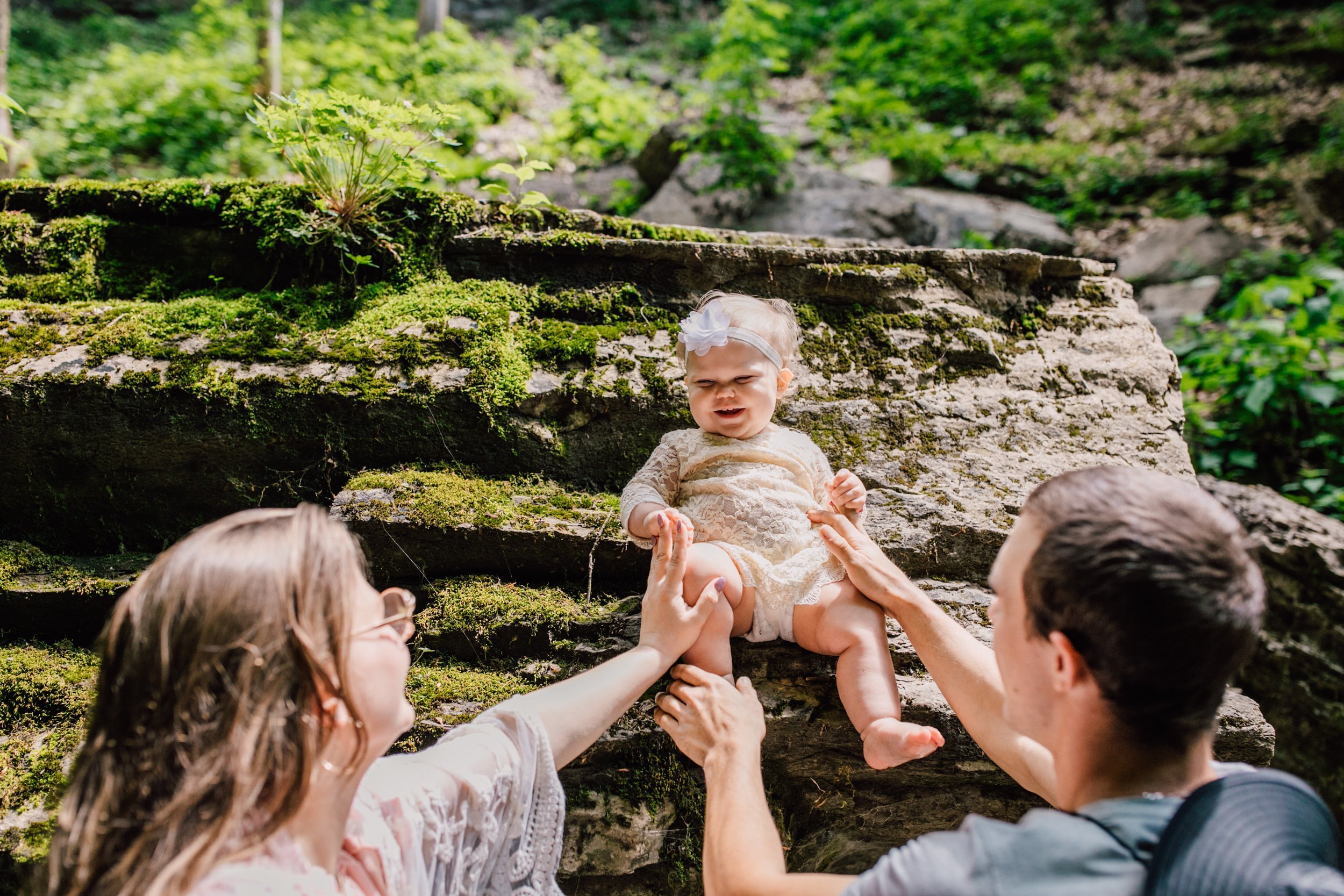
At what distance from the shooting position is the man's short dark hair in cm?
139

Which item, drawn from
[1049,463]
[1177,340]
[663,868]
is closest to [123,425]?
[663,868]

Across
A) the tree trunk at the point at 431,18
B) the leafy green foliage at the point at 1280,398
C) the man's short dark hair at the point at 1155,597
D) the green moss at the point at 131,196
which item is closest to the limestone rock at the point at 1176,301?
the leafy green foliage at the point at 1280,398

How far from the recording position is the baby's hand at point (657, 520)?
2.42 meters

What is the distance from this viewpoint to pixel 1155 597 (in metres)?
1.39

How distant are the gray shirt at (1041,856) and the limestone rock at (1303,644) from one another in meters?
3.96

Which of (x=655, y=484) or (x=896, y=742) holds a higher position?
(x=655, y=484)

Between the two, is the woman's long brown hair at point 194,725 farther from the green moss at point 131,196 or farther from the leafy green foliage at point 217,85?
the leafy green foliage at point 217,85

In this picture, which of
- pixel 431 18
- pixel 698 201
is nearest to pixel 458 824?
pixel 698 201

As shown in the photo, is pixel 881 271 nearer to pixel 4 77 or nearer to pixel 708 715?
pixel 708 715

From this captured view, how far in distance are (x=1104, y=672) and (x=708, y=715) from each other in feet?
3.79

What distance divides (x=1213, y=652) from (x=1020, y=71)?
41.6ft

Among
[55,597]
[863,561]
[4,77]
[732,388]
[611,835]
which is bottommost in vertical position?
[611,835]

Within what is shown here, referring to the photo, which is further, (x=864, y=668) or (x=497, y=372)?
(x=497, y=372)

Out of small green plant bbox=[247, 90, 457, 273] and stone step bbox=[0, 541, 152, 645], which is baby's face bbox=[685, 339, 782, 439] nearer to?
small green plant bbox=[247, 90, 457, 273]
